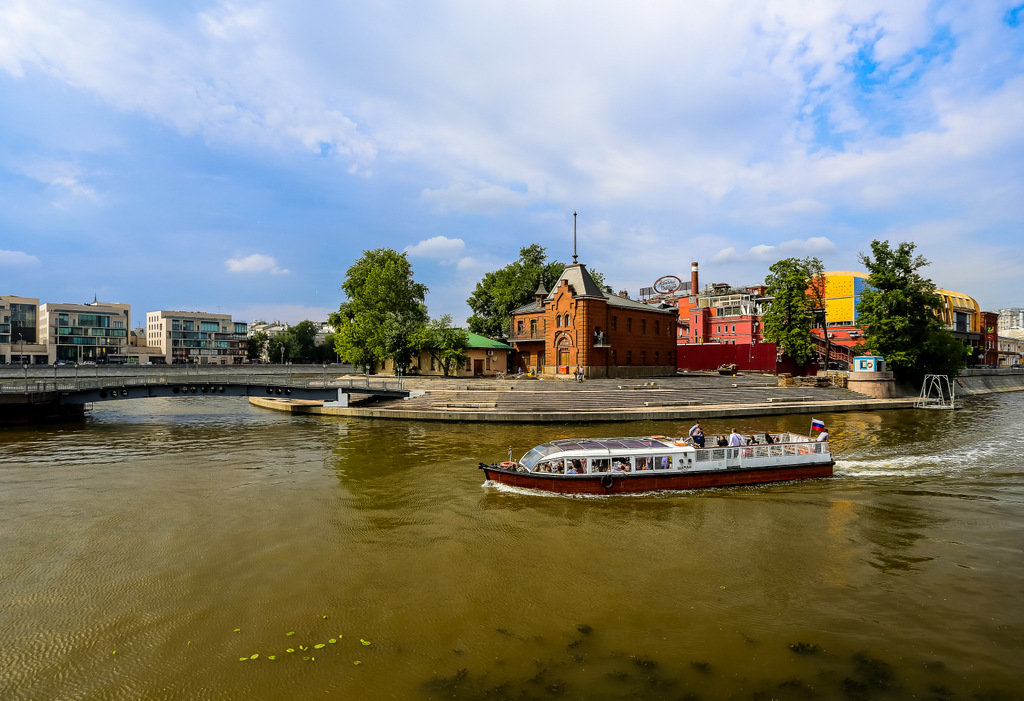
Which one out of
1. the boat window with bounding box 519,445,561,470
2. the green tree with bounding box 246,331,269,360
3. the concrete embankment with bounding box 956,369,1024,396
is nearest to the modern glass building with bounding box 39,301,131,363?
the green tree with bounding box 246,331,269,360

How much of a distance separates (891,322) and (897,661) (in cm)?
6062

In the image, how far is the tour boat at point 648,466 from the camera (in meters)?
20.9

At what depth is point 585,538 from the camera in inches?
644

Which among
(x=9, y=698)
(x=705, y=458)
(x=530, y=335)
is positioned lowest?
(x=9, y=698)

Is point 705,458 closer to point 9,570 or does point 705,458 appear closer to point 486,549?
point 486,549

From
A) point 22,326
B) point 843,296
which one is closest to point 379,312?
point 843,296

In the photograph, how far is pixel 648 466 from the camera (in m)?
21.4

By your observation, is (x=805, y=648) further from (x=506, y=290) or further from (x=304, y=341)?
(x=304, y=341)

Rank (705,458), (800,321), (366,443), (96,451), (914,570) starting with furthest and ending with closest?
(800,321) → (366,443) → (96,451) → (705,458) → (914,570)

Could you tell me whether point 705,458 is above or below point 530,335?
below

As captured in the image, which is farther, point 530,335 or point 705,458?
point 530,335

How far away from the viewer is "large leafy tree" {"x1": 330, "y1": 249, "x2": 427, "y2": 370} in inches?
2429

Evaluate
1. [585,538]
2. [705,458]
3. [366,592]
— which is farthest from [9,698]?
[705,458]

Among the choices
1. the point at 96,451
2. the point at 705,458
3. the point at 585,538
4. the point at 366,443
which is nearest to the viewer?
the point at 585,538
